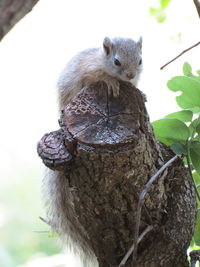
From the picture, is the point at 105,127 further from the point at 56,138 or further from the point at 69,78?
the point at 69,78

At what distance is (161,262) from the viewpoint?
46.3 inches

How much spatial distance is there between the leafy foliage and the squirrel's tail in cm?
42

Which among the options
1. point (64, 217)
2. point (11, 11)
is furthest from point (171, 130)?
point (11, 11)

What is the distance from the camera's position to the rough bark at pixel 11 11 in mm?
529

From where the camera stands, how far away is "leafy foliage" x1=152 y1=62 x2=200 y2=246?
1.25 m

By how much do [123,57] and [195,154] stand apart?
0.53 m

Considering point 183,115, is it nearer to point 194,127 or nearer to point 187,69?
point 194,127

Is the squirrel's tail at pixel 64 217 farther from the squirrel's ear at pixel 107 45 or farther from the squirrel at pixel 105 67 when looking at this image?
the squirrel's ear at pixel 107 45

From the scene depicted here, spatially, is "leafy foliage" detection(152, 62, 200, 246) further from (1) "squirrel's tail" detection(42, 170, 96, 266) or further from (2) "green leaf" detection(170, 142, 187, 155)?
(1) "squirrel's tail" detection(42, 170, 96, 266)

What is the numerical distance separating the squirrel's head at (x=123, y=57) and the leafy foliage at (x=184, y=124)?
0.93ft

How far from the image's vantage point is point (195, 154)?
1290 mm

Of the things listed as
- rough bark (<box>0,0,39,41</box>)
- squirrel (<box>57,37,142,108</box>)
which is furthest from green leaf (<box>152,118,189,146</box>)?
rough bark (<box>0,0,39,41</box>)

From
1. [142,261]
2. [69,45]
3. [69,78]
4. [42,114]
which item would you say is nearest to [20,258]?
[42,114]

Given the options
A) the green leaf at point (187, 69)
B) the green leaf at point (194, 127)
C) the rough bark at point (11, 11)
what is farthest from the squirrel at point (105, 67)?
the rough bark at point (11, 11)
